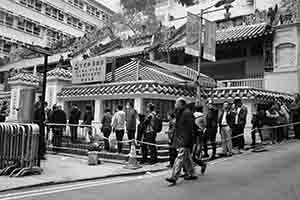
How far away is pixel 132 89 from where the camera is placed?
12.6 m

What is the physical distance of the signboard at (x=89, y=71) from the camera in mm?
14359

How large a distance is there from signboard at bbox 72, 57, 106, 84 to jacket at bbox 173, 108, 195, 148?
781 centimetres

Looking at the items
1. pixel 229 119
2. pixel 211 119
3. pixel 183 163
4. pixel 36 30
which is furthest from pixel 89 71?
pixel 36 30

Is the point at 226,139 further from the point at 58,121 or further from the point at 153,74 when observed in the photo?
the point at 58,121

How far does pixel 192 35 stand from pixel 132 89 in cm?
324

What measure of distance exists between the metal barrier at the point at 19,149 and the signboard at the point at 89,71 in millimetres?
6504

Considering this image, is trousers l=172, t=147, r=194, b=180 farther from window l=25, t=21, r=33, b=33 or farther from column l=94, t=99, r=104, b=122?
window l=25, t=21, r=33, b=33

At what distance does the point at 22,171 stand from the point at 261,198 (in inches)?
220

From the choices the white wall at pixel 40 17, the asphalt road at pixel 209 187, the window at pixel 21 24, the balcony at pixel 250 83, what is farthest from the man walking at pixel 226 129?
the window at pixel 21 24

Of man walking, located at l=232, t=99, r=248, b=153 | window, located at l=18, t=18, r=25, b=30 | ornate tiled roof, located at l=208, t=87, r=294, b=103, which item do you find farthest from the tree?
window, located at l=18, t=18, r=25, b=30

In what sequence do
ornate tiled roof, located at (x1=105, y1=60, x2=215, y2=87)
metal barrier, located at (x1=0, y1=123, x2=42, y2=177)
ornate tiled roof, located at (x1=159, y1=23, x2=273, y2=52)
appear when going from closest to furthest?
1. metal barrier, located at (x1=0, y1=123, x2=42, y2=177)
2. ornate tiled roof, located at (x1=105, y1=60, x2=215, y2=87)
3. ornate tiled roof, located at (x1=159, y1=23, x2=273, y2=52)

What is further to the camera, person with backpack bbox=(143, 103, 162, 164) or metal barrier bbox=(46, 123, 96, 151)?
metal barrier bbox=(46, 123, 96, 151)

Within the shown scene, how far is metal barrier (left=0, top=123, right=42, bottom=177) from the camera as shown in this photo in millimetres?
8031

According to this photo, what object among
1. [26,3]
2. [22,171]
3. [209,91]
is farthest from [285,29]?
[26,3]
